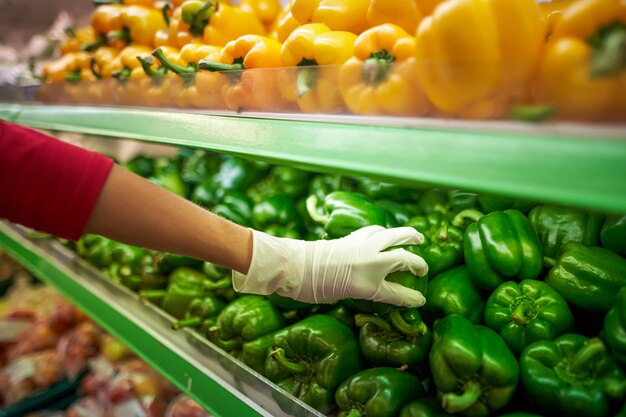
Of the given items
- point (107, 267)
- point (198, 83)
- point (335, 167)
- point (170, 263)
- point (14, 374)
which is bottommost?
point (14, 374)

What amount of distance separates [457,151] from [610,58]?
19 centimetres

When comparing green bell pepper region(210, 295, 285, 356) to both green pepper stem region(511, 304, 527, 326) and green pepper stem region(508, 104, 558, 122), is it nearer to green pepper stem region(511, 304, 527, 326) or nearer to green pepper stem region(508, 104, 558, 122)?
green pepper stem region(511, 304, 527, 326)

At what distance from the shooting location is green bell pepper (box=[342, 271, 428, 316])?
1.04 m

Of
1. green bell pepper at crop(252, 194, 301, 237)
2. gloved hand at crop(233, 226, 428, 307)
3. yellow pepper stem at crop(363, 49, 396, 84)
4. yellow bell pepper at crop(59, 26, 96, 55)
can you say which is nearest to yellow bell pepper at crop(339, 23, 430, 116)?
yellow pepper stem at crop(363, 49, 396, 84)

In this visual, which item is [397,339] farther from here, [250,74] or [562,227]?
[250,74]

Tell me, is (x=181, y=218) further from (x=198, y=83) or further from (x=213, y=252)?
(x=198, y=83)

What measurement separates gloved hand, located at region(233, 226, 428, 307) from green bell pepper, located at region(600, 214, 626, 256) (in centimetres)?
41

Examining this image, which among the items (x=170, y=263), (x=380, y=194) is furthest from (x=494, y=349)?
(x=170, y=263)

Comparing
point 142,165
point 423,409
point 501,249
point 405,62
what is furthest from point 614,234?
point 142,165

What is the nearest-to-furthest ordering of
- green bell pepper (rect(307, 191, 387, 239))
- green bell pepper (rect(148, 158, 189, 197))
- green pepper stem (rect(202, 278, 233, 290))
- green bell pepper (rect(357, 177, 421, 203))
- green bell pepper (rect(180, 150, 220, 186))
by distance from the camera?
green bell pepper (rect(307, 191, 387, 239))
green pepper stem (rect(202, 278, 233, 290))
green bell pepper (rect(357, 177, 421, 203))
green bell pepper (rect(148, 158, 189, 197))
green bell pepper (rect(180, 150, 220, 186))

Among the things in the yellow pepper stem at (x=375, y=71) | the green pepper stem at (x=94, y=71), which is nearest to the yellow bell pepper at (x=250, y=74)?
the yellow pepper stem at (x=375, y=71)

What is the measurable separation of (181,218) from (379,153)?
0.46m

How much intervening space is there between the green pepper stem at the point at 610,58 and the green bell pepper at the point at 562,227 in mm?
647

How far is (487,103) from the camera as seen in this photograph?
24.7 inches
